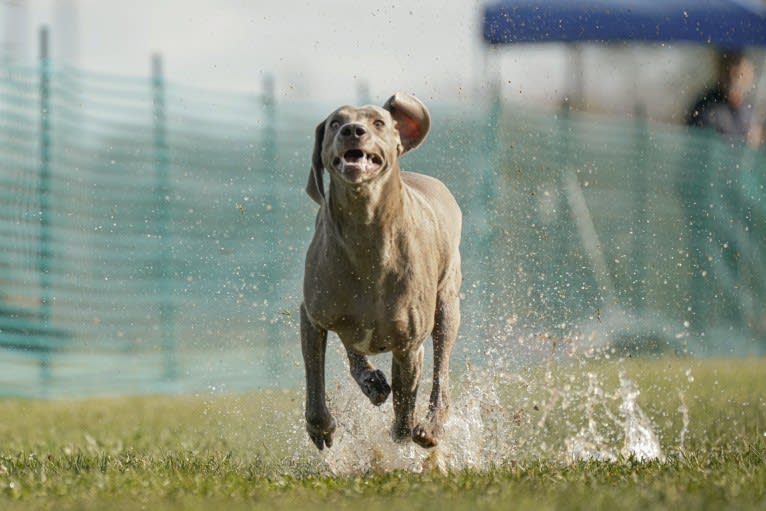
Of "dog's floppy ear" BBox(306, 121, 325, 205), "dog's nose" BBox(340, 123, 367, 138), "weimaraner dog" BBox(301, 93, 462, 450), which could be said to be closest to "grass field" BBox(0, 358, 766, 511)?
"weimaraner dog" BBox(301, 93, 462, 450)

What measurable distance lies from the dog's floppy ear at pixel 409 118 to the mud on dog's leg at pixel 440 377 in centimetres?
78

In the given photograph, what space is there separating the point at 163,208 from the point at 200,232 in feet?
1.27

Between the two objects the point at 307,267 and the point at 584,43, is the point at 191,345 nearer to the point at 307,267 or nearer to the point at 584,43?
the point at 584,43

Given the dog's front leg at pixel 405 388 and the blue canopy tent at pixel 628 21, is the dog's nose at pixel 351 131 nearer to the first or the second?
the dog's front leg at pixel 405 388

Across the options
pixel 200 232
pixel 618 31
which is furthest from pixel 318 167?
pixel 618 31

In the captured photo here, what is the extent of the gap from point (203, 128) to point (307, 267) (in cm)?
673

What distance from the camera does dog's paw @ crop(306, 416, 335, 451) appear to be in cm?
551

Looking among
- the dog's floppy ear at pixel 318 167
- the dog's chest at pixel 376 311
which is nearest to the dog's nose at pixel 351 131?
the dog's floppy ear at pixel 318 167

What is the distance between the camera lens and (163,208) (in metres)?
11.7

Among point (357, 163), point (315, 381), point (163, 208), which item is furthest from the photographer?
point (163, 208)

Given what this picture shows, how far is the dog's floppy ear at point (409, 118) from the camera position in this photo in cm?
537

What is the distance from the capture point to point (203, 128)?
39.0 ft

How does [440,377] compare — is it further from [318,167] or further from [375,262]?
Answer: [318,167]

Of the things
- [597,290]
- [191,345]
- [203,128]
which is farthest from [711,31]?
[191,345]
